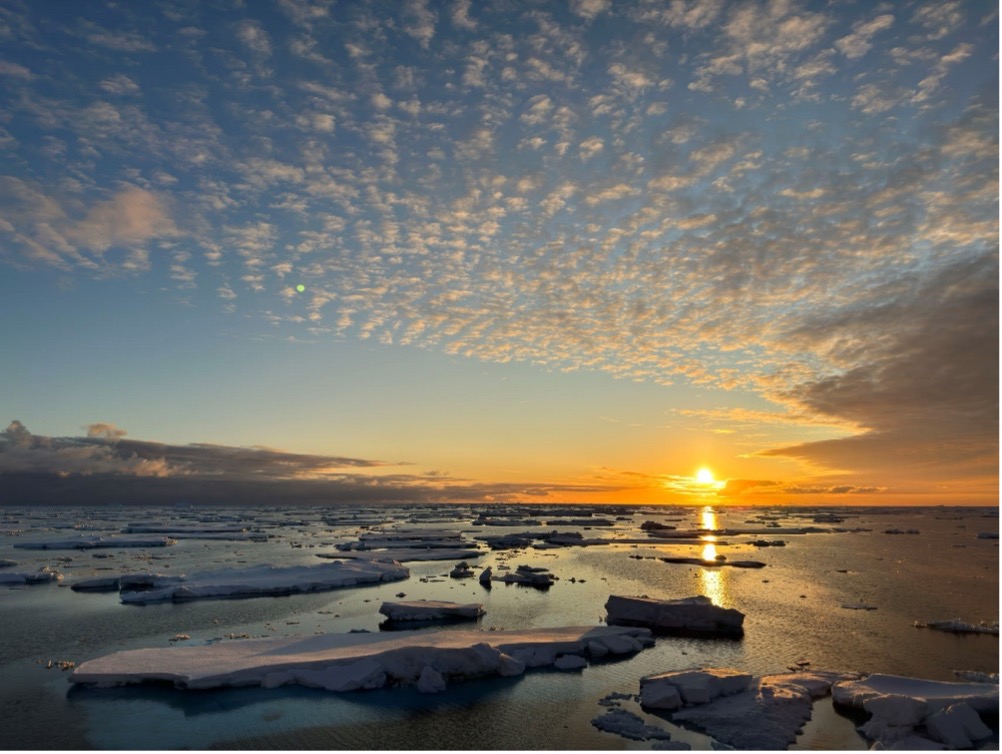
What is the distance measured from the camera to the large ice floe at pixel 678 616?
25.7 meters

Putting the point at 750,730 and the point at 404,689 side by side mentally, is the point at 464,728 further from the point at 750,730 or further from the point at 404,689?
the point at 750,730

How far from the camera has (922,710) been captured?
14.6 m

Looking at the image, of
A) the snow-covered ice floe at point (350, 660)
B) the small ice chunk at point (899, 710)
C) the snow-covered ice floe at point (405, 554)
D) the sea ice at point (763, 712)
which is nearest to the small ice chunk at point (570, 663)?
the snow-covered ice floe at point (350, 660)

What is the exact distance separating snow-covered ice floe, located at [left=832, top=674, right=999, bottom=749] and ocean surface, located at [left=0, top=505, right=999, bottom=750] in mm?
521

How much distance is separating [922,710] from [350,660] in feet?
48.2

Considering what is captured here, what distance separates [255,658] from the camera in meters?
19.2

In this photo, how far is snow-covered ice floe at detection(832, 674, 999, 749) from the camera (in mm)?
13828

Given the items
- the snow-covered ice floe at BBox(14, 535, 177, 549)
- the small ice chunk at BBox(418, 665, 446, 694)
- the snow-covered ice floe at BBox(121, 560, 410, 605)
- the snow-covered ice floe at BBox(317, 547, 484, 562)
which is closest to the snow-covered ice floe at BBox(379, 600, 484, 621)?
the snow-covered ice floe at BBox(121, 560, 410, 605)

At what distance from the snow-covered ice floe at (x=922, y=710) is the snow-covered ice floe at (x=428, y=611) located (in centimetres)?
1509

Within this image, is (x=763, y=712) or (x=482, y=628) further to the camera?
(x=482, y=628)

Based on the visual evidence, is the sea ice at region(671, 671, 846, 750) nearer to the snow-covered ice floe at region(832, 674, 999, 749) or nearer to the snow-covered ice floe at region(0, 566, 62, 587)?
the snow-covered ice floe at region(832, 674, 999, 749)

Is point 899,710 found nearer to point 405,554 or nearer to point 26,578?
point 405,554

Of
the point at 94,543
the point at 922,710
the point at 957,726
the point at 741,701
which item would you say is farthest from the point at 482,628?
the point at 94,543

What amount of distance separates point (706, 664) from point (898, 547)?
5155 centimetres
